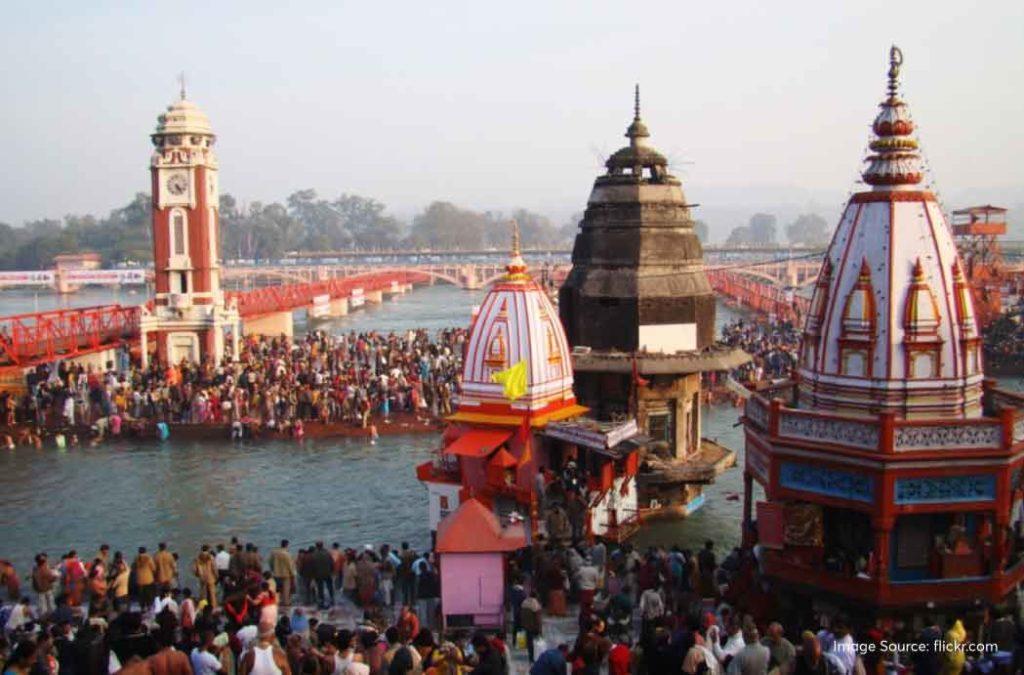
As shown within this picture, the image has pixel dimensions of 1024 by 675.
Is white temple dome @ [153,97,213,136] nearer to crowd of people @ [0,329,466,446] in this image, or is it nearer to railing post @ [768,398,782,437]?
crowd of people @ [0,329,466,446]

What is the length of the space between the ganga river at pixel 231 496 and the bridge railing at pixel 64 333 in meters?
4.85

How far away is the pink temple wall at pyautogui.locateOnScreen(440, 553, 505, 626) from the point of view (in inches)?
467

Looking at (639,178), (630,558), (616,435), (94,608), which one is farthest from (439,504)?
(639,178)

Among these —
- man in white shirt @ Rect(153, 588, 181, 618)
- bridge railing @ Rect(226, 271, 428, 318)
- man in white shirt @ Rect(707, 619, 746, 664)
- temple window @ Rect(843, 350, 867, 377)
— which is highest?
temple window @ Rect(843, 350, 867, 377)

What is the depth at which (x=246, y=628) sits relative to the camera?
1012 centimetres

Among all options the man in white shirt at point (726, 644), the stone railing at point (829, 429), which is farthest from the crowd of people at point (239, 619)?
the stone railing at point (829, 429)

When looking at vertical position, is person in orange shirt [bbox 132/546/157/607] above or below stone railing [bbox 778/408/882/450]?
below

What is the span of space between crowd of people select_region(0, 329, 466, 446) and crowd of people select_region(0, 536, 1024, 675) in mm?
11538

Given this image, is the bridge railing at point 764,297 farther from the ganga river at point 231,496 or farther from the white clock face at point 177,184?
the ganga river at point 231,496

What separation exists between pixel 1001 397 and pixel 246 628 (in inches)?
356

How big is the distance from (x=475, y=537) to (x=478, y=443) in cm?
376

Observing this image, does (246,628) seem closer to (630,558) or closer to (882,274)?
(630,558)

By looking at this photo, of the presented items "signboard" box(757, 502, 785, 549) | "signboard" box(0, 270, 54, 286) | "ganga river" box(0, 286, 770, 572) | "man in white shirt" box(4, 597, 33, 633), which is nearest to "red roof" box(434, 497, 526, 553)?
"signboard" box(757, 502, 785, 549)

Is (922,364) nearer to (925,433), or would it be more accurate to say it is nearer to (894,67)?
(925,433)
